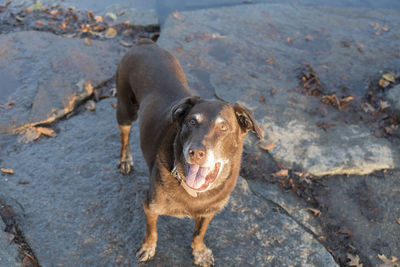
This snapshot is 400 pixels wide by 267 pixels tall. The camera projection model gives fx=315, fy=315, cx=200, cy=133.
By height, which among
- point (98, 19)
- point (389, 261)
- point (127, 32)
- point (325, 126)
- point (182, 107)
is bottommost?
point (389, 261)

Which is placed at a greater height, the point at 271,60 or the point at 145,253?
the point at 271,60

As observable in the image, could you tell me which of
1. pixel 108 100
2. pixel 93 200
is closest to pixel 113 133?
pixel 108 100

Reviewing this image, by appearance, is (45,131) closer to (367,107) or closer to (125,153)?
(125,153)

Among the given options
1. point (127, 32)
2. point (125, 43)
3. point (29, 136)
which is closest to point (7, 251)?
point (29, 136)

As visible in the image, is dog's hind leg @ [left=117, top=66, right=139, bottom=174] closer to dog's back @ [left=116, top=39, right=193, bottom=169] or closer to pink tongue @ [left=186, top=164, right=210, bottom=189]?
dog's back @ [left=116, top=39, right=193, bottom=169]

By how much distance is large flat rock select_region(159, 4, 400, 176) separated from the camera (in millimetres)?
4625

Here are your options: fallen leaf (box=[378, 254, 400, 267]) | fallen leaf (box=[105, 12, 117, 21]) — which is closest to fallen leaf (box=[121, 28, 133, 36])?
fallen leaf (box=[105, 12, 117, 21])

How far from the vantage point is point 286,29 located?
7.44 metres

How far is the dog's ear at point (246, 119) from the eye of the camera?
2.56 metres

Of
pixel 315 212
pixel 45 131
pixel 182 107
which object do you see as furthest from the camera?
pixel 45 131

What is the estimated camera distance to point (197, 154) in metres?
2.32

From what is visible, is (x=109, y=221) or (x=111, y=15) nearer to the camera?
(x=109, y=221)

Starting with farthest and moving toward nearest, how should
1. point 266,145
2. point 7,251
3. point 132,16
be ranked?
point 132,16 → point 266,145 → point 7,251

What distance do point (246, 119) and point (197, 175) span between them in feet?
2.11
